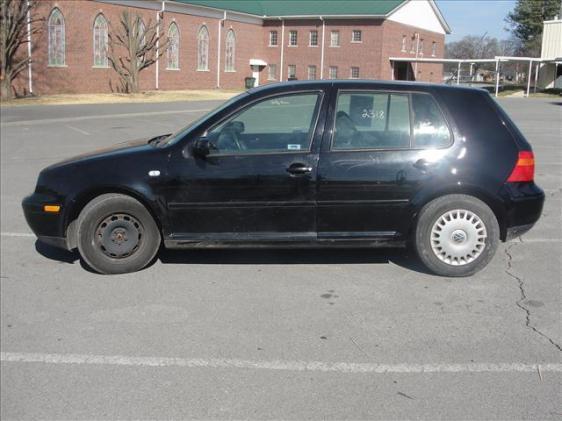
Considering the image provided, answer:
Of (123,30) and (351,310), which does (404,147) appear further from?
(123,30)

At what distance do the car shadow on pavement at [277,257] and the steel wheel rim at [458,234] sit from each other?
419 millimetres

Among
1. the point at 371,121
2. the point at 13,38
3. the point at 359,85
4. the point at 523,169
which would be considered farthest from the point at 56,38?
the point at 523,169

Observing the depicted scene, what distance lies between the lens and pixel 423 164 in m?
5.74

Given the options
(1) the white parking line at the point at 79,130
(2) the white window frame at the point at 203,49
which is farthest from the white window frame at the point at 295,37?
(1) the white parking line at the point at 79,130

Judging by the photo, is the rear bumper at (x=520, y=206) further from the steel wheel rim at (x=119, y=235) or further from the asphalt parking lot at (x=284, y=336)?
the steel wheel rim at (x=119, y=235)

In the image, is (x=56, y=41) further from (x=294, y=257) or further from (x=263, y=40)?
(x=294, y=257)

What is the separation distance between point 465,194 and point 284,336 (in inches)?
89.3

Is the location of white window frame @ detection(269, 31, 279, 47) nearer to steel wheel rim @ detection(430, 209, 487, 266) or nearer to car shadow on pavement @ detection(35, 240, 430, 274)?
car shadow on pavement @ detection(35, 240, 430, 274)

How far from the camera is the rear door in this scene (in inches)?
225

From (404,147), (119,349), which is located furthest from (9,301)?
(404,147)

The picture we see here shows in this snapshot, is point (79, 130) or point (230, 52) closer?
point (79, 130)

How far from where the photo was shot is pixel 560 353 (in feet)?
14.1

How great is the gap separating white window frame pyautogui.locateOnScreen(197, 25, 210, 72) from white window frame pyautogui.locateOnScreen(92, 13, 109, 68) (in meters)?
11.2

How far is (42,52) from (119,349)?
3812 cm
